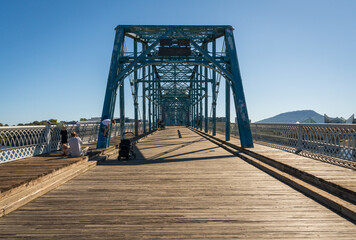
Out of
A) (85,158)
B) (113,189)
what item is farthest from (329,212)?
(85,158)

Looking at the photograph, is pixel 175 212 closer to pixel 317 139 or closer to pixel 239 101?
pixel 317 139

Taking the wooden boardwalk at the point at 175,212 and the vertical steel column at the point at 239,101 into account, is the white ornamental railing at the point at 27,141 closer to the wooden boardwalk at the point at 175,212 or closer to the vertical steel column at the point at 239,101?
the wooden boardwalk at the point at 175,212

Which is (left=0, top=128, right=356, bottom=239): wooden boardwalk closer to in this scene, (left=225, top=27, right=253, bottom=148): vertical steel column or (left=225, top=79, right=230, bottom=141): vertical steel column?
(left=225, top=27, right=253, bottom=148): vertical steel column

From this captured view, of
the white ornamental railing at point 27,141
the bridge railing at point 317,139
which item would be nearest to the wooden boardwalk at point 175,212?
the bridge railing at point 317,139

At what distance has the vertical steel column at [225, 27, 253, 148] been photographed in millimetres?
11016

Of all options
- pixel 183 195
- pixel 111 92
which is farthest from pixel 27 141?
pixel 183 195

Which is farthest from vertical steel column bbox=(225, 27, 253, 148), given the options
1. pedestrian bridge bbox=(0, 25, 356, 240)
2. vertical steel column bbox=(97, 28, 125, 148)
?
vertical steel column bbox=(97, 28, 125, 148)

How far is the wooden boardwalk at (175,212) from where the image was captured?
3.20 metres

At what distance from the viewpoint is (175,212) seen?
153 inches

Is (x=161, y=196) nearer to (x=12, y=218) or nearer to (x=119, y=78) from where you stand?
(x=12, y=218)

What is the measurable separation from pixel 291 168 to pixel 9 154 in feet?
28.3

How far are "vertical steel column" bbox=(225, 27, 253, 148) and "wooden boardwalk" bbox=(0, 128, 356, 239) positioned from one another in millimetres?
4901

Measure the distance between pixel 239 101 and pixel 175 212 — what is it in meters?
8.60

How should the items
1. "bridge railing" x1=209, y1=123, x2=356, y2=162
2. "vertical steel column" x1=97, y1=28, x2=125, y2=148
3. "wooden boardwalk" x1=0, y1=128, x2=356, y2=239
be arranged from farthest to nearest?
1. "vertical steel column" x1=97, y1=28, x2=125, y2=148
2. "bridge railing" x1=209, y1=123, x2=356, y2=162
3. "wooden boardwalk" x1=0, y1=128, x2=356, y2=239
